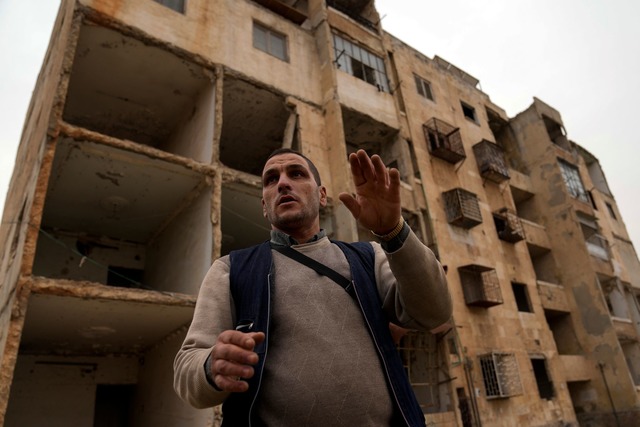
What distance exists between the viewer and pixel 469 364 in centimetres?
1273

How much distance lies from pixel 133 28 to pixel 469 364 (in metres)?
13.2

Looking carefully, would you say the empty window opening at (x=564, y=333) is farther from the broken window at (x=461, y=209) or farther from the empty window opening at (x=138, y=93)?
the empty window opening at (x=138, y=93)

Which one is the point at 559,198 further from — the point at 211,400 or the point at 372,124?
the point at 211,400

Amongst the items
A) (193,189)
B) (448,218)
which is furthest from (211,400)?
(448,218)

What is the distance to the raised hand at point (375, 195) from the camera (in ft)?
6.19

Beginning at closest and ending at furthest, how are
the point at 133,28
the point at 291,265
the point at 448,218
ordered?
1. the point at 291,265
2. the point at 133,28
3. the point at 448,218

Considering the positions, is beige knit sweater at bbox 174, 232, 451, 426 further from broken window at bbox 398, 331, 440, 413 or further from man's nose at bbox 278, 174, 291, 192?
broken window at bbox 398, 331, 440, 413

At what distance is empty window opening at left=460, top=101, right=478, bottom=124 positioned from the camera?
20.6 m

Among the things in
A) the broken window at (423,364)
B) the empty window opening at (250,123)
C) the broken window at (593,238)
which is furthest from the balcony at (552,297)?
the empty window opening at (250,123)

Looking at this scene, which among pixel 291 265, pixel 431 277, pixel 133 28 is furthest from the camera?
pixel 133 28

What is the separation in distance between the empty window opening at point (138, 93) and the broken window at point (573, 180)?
18.6 m

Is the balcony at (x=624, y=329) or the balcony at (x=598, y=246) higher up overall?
the balcony at (x=598, y=246)

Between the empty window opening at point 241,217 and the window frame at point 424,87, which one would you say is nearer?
the empty window opening at point 241,217

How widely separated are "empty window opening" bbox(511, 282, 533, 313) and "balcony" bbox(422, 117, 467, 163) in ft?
19.0
